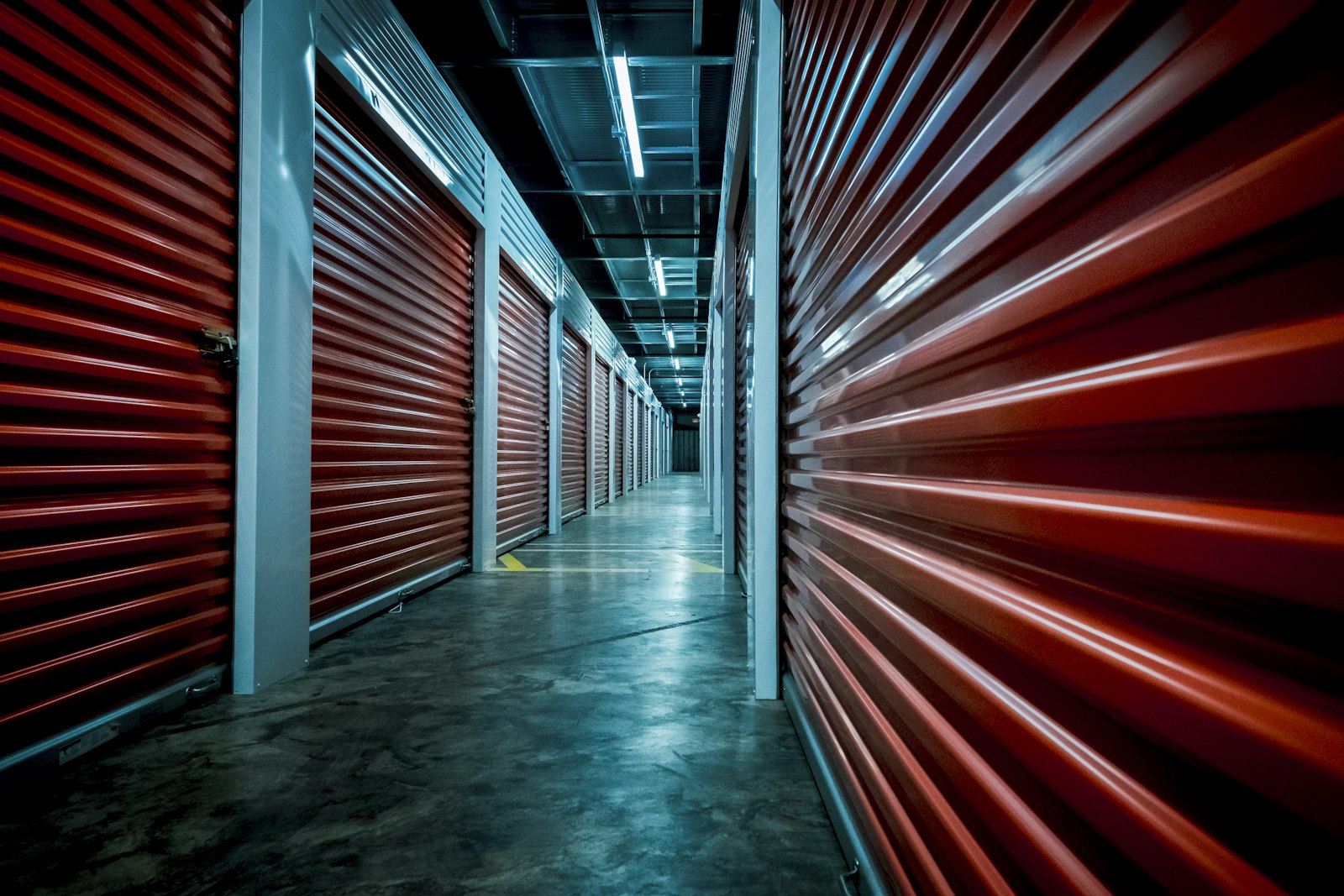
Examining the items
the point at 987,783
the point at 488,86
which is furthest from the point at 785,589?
the point at 488,86

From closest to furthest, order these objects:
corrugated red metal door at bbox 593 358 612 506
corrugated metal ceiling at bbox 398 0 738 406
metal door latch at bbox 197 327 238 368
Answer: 1. metal door latch at bbox 197 327 238 368
2. corrugated metal ceiling at bbox 398 0 738 406
3. corrugated red metal door at bbox 593 358 612 506

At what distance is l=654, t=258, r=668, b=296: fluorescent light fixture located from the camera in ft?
37.2

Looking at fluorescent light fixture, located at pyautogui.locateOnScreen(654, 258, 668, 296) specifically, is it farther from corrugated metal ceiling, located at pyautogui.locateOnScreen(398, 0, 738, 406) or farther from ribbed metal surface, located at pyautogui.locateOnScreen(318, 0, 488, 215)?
ribbed metal surface, located at pyautogui.locateOnScreen(318, 0, 488, 215)

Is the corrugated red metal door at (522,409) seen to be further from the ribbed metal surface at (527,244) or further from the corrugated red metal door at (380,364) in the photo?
the corrugated red metal door at (380,364)

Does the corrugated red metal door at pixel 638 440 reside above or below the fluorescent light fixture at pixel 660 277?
below

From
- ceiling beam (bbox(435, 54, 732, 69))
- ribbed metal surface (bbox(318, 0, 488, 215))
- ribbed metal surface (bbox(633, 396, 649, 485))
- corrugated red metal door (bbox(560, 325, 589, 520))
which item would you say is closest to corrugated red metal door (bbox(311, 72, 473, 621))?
ribbed metal surface (bbox(318, 0, 488, 215))

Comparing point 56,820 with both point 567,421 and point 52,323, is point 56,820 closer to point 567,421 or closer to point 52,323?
point 52,323

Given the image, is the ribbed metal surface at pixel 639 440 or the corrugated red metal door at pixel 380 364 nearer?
the corrugated red metal door at pixel 380 364

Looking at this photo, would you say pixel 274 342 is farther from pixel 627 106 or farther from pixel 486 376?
pixel 627 106

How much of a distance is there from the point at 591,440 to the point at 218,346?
28.4 ft

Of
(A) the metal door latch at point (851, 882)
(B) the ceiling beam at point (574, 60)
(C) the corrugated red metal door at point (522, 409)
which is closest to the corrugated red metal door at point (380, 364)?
(C) the corrugated red metal door at point (522, 409)

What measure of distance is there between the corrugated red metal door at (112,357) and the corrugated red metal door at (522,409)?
3657 millimetres

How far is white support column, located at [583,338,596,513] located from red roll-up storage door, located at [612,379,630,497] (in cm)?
289

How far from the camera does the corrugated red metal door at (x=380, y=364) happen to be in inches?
135
